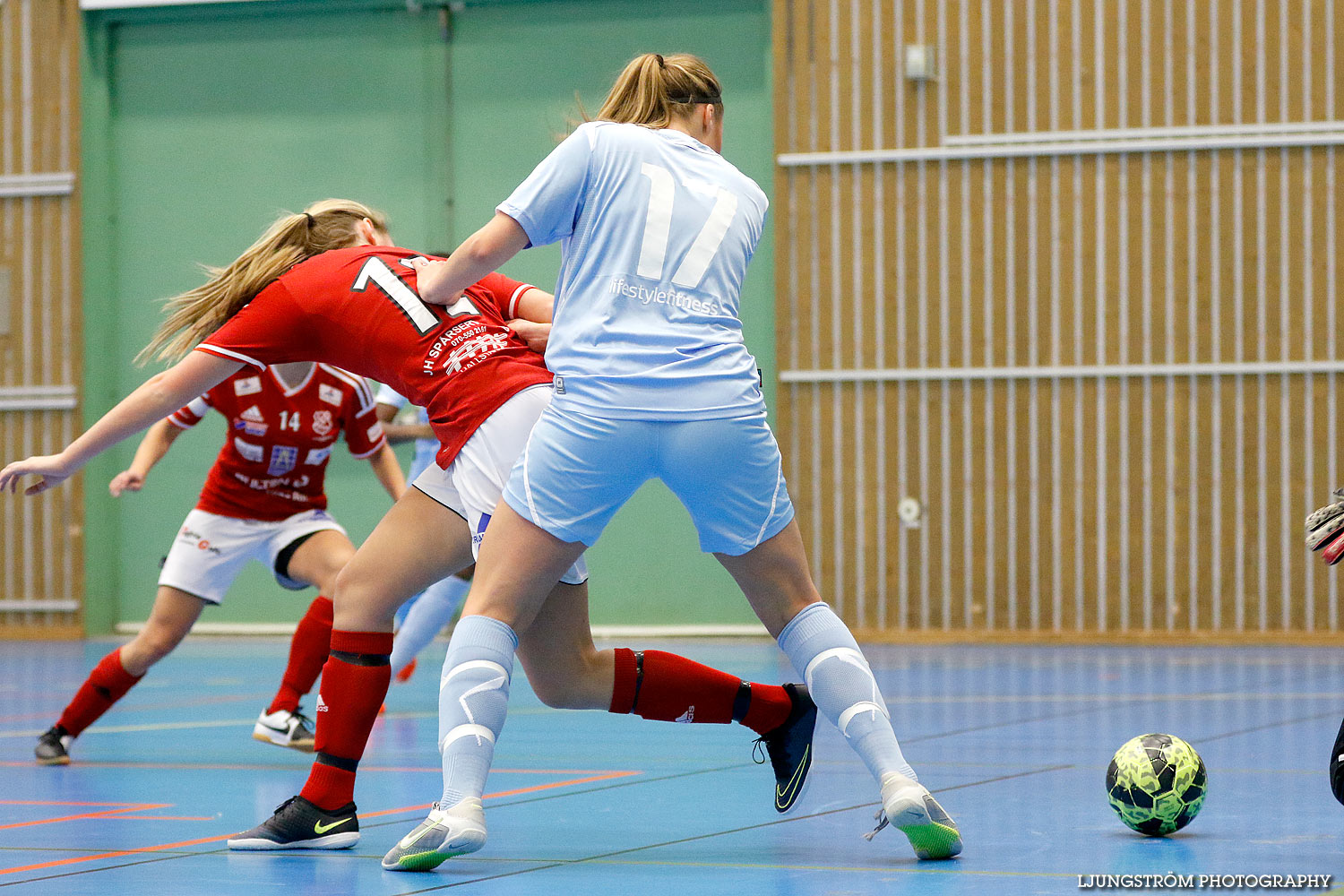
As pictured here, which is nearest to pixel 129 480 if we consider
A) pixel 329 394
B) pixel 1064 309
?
pixel 329 394

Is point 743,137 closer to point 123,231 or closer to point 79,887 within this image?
point 123,231

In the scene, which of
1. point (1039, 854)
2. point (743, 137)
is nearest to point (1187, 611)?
point (743, 137)

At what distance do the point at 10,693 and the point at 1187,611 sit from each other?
7.96m

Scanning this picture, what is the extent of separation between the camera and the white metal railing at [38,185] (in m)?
14.2

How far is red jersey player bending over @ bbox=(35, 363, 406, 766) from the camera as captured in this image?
600 centimetres

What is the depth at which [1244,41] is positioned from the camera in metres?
12.2

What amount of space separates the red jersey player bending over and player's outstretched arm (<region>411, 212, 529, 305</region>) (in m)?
2.41

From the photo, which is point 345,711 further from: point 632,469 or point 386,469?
point 386,469

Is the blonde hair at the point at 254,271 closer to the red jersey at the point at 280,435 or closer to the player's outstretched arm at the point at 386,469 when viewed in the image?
→ the red jersey at the point at 280,435

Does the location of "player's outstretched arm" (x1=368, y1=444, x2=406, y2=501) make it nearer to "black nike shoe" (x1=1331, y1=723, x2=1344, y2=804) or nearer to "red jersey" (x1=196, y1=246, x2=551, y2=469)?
"red jersey" (x1=196, y1=246, x2=551, y2=469)

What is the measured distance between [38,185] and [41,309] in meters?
1.05

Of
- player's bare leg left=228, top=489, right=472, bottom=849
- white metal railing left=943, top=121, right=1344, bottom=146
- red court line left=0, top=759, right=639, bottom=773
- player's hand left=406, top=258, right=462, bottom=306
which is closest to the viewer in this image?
player's hand left=406, top=258, right=462, bottom=306

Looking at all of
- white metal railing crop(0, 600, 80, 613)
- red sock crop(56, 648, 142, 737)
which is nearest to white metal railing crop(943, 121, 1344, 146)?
white metal railing crop(0, 600, 80, 613)

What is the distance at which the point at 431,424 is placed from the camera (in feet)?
13.3
